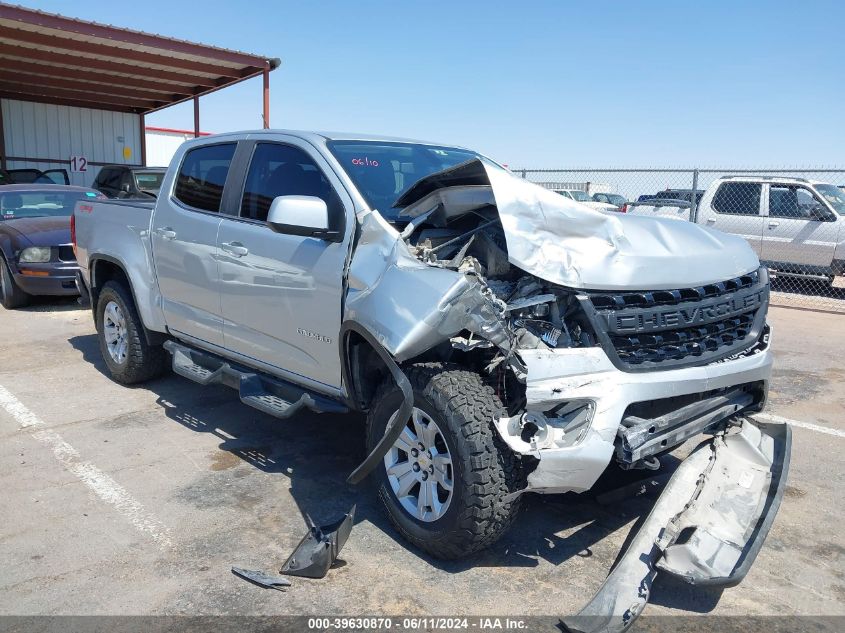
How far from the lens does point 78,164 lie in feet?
68.4

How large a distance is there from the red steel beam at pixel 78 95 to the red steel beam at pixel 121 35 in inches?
269

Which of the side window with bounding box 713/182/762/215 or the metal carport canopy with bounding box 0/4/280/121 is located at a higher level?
the metal carport canopy with bounding box 0/4/280/121

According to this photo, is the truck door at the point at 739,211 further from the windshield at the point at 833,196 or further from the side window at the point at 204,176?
the side window at the point at 204,176

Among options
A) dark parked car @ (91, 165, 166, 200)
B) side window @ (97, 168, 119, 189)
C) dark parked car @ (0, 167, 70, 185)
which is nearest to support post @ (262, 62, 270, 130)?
dark parked car @ (91, 165, 166, 200)

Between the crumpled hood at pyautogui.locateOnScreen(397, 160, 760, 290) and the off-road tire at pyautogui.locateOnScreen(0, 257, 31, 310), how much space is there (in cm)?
776

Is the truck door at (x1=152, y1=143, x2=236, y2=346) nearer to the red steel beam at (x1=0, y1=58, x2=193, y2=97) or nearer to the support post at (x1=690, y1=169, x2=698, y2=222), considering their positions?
the support post at (x1=690, y1=169, x2=698, y2=222)

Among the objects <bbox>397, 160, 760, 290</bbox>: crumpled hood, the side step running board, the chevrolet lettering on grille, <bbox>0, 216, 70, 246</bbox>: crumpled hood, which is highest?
<bbox>397, 160, 760, 290</bbox>: crumpled hood

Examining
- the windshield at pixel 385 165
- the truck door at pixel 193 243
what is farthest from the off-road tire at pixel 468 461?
the truck door at pixel 193 243

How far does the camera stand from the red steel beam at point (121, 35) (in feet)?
39.6

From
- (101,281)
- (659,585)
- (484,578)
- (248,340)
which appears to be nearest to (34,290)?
(101,281)

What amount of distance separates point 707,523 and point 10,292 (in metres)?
9.13

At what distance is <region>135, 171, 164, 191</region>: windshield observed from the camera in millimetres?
13812

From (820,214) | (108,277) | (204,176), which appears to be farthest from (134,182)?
(820,214)

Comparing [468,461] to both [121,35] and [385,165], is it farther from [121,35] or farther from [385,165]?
[121,35]
